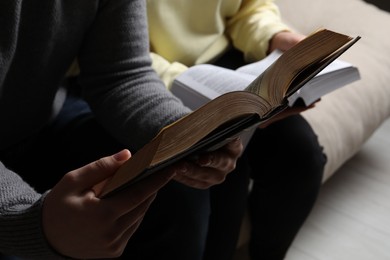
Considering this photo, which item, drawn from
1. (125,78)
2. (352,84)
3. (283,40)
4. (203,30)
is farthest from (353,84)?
(125,78)

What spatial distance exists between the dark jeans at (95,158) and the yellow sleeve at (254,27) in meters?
0.38

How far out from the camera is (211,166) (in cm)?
65

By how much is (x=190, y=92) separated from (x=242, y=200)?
8.9 inches

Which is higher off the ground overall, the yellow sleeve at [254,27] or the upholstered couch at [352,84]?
the yellow sleeve at [254,27]

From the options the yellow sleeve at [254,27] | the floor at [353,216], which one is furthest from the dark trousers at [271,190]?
the floor at [353,216]

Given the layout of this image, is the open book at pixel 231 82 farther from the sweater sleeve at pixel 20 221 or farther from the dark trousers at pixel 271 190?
the sweater sleeve at pixel 20 221

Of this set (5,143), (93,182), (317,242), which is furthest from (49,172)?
(317,242)

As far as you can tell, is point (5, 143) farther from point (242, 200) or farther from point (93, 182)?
point (242, 200)

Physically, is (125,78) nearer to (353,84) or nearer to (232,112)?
(232,112)

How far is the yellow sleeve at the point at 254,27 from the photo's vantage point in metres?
1.05

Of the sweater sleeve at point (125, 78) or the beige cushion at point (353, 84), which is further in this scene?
the beige cushion at point (353, 84)

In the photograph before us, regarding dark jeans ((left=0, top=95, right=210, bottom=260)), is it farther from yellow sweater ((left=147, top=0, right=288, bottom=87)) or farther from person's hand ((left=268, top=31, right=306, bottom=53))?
person's hand ((left=268, top=31, right=306, bottom=53))

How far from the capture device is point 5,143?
80 centimetres

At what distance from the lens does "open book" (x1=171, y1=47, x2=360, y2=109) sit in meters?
0.83
